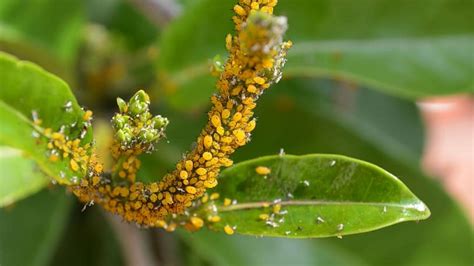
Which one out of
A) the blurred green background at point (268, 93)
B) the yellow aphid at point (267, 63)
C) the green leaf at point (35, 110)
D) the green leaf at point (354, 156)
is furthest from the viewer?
the green leaf at point (354, 156)

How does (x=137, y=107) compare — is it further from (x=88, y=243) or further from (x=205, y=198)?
(x=88, y=243)

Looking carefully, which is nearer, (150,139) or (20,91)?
(150,139)

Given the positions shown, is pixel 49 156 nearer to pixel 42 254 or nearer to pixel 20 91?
pixel 20 91

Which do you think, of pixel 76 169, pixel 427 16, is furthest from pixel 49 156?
pixel 427 16

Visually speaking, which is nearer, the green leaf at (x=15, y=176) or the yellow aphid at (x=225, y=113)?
the yellow aphid at (x=225, y=113)

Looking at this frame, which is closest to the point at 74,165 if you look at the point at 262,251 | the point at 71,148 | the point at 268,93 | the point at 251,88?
the point at 71,148

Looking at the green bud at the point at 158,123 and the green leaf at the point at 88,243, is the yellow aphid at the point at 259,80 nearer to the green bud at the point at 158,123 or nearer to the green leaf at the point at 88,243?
the green bud at the point at 158,123

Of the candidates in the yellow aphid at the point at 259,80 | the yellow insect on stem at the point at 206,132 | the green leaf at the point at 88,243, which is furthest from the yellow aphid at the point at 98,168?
the green leaf at the point at 88,243

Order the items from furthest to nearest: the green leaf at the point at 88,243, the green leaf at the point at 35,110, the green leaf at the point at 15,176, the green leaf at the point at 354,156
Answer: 1. the green leaf at the point at 88,243
2. the green leaf at the point at 354,156
3. the green leaf at the point at 15,176
4. the green leaf at the point at 35,110
